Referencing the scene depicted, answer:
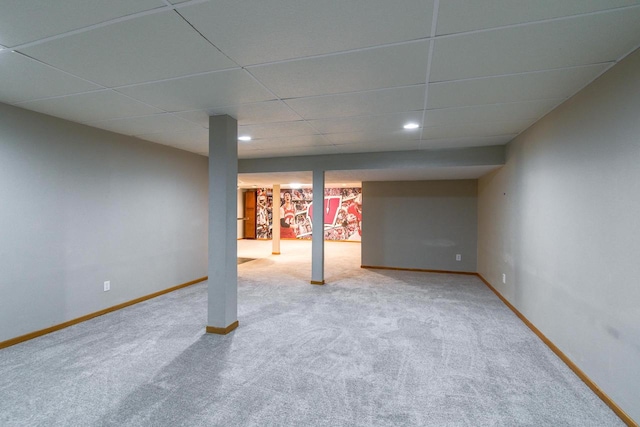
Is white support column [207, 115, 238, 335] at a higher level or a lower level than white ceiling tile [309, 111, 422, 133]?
lower

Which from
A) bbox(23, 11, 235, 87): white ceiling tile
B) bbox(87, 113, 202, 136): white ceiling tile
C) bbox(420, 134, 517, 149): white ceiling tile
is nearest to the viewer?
bbox(23, 11, 235, 87): white ceiling tile

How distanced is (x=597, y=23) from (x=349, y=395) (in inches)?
104

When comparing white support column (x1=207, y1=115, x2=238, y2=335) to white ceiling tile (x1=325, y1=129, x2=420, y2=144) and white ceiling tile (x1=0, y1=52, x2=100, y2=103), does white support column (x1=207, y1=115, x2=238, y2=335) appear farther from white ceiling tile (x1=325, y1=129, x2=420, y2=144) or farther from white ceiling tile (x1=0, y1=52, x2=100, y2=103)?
white ceiling tile (x1=325, y1=129, x2=420, y2=144)

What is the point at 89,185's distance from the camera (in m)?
3.55

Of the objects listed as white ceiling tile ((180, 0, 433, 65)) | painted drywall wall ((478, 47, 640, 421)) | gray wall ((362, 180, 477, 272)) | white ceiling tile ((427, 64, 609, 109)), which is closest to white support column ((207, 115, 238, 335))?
white ceiling tile ((180, 0, 433, 65))

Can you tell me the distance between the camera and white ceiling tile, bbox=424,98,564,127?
2.73 meters

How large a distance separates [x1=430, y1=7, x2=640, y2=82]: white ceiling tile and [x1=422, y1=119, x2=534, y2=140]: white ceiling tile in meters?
1.41

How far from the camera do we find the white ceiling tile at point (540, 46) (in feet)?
5.01

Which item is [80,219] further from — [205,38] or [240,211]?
[240,211]

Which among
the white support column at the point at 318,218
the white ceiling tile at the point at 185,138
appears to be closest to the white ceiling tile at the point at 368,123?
the white ceiling tile at the point at 185,138

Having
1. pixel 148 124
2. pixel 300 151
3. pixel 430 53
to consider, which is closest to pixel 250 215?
pixel 300 151

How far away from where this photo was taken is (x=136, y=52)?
182cm

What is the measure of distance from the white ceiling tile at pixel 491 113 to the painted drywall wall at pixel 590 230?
0.14 meters

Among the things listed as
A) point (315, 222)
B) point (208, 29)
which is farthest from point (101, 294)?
point (208, 29)
